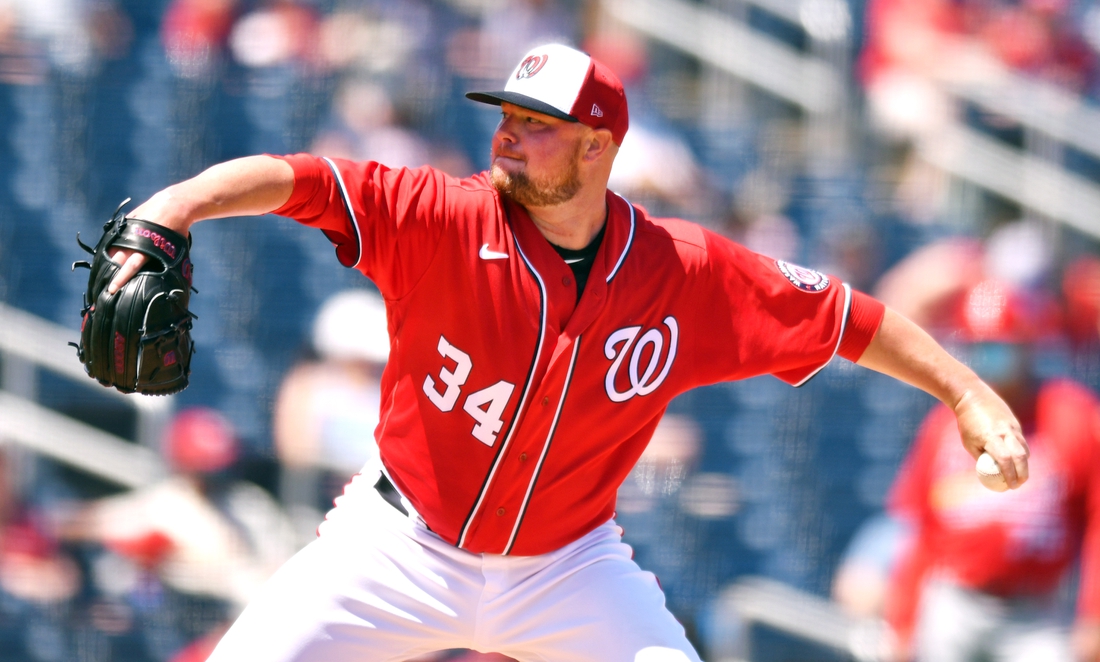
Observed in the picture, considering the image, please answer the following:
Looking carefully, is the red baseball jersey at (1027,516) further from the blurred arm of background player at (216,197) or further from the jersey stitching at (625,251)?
the blurred arm of background player at (216,197)

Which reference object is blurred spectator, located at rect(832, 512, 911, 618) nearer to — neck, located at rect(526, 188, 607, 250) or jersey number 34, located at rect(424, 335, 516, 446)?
neck, located at rect(526, 188, 607, 250)

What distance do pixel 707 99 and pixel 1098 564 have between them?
3.11 metres

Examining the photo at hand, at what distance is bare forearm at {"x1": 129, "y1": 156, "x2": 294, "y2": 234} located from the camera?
2.22 meters

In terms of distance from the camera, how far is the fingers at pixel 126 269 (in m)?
2.20

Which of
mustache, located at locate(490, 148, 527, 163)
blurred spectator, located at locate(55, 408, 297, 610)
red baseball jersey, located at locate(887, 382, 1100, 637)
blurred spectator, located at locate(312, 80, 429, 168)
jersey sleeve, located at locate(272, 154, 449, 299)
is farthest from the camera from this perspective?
blurred spectator, located at locate(312, 80, 429, 168)

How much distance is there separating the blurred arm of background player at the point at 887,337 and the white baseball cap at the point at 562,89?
590mm

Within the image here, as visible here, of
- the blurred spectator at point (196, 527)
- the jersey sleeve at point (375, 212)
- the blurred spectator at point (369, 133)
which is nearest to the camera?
the jersey sleeve at point (375, 212)

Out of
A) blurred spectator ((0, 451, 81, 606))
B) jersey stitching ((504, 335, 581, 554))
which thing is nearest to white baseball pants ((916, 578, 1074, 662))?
jersey stitching ((504, 335, 581, 554))

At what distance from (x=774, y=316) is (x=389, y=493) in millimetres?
968

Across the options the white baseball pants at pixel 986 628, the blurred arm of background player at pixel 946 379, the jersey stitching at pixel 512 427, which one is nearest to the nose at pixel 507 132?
the jersey stitching at pixel 512 427

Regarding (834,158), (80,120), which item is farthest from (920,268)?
(80,120)

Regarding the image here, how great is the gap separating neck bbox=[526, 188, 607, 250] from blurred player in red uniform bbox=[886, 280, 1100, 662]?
1987mm

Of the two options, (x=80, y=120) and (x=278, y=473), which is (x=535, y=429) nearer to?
(x=278, y=473)

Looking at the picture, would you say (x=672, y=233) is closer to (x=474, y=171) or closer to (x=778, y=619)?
(x=778, y=619)
